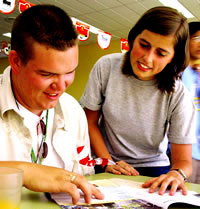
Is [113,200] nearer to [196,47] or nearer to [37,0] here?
[196,47]

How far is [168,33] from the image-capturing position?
3.93 feet

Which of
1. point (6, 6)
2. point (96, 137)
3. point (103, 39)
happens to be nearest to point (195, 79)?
point (96, 137)

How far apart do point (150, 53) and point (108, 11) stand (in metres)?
4.74

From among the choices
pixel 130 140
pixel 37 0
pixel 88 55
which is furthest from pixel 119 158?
pixel 88 55

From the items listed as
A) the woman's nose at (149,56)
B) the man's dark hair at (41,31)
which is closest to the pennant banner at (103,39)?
the woman's nose at (149,56)

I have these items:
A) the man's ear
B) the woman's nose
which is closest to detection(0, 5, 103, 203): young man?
the man's ear

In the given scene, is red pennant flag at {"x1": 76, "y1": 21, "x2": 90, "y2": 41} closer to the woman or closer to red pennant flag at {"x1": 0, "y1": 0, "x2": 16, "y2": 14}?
Answer: red pennant flag at {"x1": 0, "y1": 0, "x2": 16, "y2": 14}

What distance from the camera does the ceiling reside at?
5129 mm

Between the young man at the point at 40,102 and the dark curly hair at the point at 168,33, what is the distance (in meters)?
0.47

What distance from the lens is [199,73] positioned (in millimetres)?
1654

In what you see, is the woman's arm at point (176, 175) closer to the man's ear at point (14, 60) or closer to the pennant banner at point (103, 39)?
the man's ear at point (14, 60)

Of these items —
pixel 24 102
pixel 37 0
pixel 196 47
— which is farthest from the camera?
pixel 37 0

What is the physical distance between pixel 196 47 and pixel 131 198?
1143 mm

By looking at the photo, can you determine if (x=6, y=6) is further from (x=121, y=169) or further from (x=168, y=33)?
(x=121, y=169)
